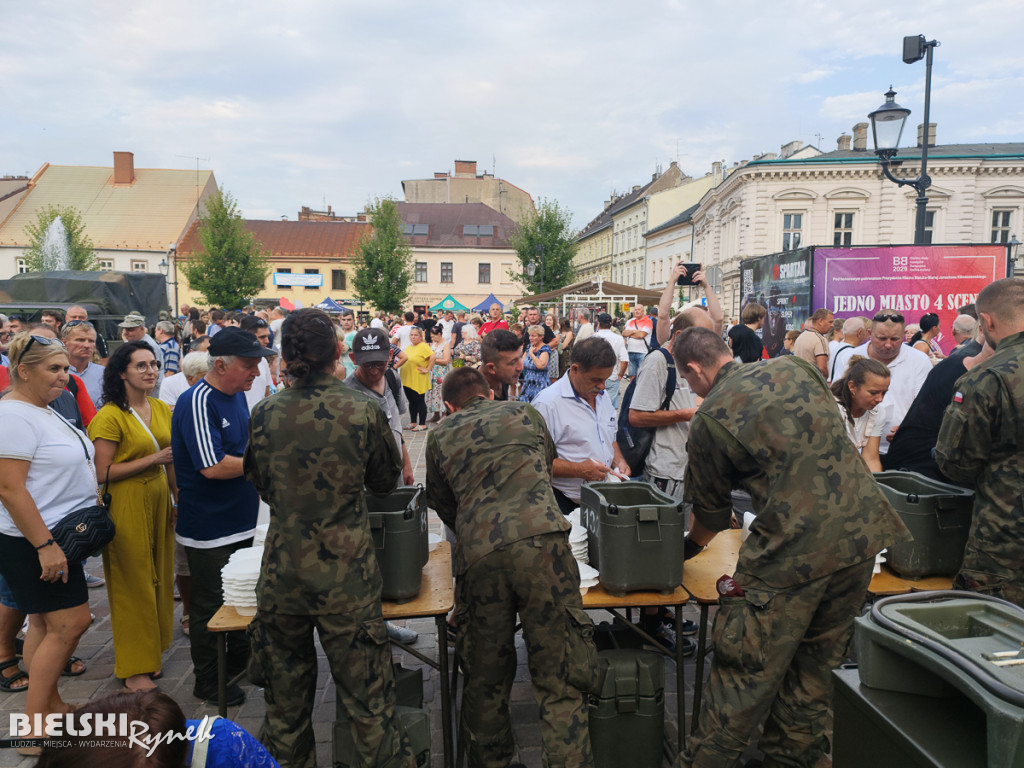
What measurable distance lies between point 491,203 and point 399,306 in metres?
23.8

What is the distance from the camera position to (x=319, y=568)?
2619 millimetres

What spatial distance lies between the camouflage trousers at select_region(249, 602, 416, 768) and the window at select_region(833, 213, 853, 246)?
37.8m

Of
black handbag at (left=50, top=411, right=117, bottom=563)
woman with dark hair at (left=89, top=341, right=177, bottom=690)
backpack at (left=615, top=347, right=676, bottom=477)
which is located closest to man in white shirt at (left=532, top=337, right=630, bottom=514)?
backpack at (left=615, top=347, right=676, bottom=477)

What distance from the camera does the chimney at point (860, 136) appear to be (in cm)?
3991

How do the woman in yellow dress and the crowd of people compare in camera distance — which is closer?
the crowd of people

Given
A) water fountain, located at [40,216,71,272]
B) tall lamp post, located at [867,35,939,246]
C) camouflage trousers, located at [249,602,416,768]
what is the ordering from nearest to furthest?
camouflage trousers, located at [249,602,416,768] < tall lamp post, located at [867,35,939,246] < water fountain, located at [40,216,71,272]

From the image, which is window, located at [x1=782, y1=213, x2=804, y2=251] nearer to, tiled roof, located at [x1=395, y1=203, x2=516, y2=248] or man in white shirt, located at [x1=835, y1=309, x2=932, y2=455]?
tiled roof, located at [x1=395, y1=203, x2=516, y2=248]

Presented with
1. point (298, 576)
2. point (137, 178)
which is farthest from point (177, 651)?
point (137, 178)

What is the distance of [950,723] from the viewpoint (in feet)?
5.22

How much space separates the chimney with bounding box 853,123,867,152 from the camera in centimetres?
3991

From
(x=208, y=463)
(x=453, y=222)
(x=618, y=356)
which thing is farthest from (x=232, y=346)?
(x=453, y=222)

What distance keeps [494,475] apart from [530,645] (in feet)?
2.38

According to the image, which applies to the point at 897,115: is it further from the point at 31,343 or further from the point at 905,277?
the point at 31,343

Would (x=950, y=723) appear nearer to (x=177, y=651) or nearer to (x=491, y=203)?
(x=177, y=651)
